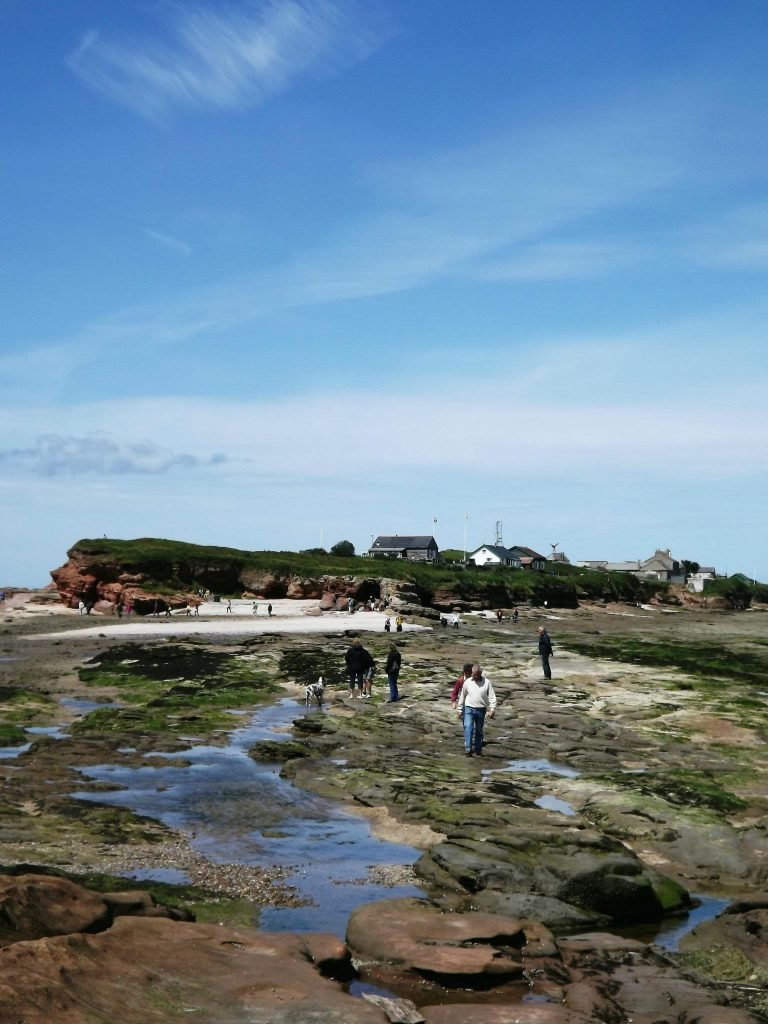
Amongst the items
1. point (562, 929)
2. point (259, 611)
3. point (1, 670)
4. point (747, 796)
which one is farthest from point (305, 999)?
point (259, 611)

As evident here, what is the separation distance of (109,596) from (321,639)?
1555 inches

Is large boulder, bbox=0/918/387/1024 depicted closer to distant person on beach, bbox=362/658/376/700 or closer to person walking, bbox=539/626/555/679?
distant person on beach, bbox=362/658/376/700

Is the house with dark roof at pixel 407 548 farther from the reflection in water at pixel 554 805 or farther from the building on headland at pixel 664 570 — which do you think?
the reflection in water at pixel 554 805

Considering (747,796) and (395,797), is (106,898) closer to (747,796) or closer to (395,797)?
(395,797)

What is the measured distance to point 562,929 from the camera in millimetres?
12445


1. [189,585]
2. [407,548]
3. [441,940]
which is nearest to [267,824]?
[441,940]

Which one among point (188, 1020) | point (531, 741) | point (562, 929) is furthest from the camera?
point (531, 741)

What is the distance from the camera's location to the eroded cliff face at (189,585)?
295 feet

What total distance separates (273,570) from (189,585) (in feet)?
28.8

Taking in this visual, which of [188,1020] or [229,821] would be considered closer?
[188,1020]

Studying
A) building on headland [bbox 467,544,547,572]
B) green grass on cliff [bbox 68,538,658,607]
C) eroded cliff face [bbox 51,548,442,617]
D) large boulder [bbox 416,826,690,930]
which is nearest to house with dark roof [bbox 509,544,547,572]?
building on headland [bbox 467,544,547,572]

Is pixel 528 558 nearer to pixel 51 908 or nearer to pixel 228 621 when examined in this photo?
pixel 228 621

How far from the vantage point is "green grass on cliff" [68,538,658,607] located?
94438mm

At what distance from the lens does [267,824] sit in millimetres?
17250
